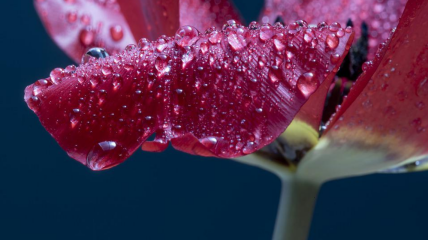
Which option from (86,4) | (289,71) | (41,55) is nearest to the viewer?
(289,71)

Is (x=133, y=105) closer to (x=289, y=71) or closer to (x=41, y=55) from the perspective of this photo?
(x=289, y=71)

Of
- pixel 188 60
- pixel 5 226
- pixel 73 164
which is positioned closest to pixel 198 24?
pixel 188 60

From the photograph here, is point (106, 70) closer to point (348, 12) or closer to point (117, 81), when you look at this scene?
point (117, 81)

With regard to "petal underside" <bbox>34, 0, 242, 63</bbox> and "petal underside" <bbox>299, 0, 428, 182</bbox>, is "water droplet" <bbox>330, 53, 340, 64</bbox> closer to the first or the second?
"petal underside" <bbox>299, 0, 428, 182</bbox>

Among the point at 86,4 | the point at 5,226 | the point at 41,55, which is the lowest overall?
the point at 5,226

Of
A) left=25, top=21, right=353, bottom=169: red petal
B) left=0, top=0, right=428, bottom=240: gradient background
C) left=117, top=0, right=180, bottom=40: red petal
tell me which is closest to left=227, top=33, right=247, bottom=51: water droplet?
left=25, top=21, right=353, bottom=169: red petal

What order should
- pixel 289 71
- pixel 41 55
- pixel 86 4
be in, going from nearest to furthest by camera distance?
pixel 289 71
pixel 86 4
pixel 41 55
